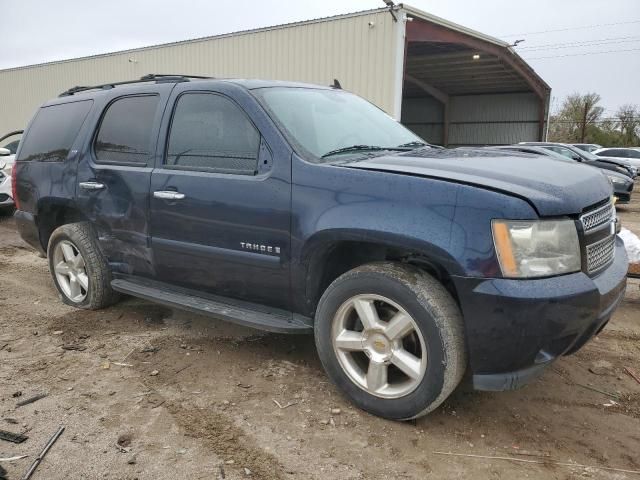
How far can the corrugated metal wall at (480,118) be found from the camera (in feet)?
84.9

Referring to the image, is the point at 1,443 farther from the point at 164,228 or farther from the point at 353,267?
the point at 353,267

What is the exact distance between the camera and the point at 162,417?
2.84 m

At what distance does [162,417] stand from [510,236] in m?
2.03

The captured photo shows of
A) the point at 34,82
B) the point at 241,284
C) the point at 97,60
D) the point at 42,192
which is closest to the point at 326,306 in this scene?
the point at 241,284

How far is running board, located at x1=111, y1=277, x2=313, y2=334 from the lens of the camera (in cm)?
310

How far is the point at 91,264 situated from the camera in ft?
14.0

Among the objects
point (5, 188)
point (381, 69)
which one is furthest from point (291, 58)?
point (5, 188)

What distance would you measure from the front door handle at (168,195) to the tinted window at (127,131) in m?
0.35

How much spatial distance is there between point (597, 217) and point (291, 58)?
1347 cm

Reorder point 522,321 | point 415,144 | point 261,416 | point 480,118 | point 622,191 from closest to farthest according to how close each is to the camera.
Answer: point 522,321, point 261,416, point 415,144, point 622,191, point 480,118

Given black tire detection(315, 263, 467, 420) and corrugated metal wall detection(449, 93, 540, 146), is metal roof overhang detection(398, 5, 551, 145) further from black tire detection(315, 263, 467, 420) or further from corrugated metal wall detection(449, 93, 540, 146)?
black tire detection(315, 263, 467, 420)

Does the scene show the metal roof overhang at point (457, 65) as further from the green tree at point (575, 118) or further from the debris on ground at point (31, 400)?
the green tree at point (575, 118)

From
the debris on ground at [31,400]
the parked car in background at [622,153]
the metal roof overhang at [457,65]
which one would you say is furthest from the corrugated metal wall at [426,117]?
the debris on ground at [31,400]

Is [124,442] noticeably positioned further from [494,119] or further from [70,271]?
[494,119]
